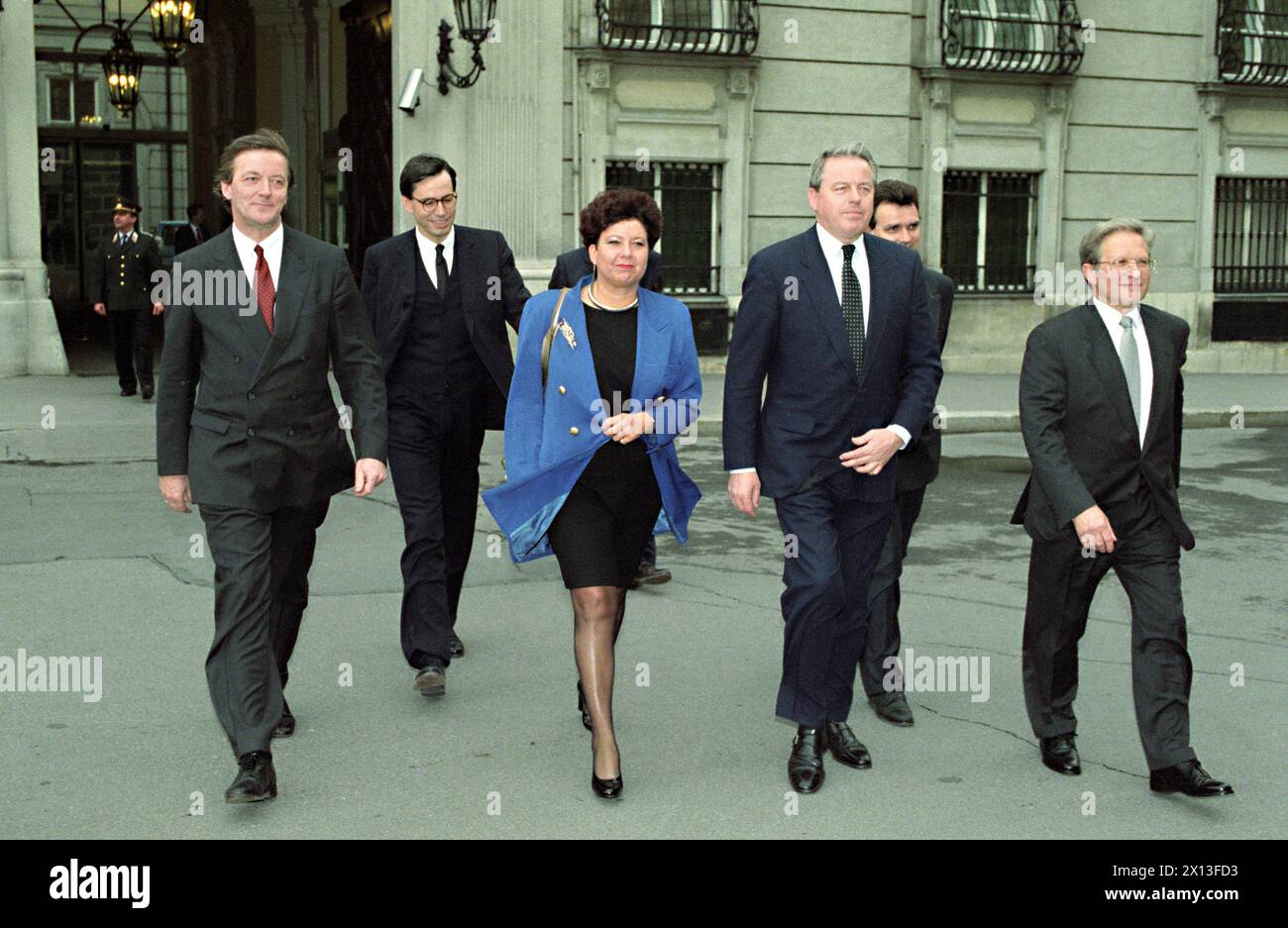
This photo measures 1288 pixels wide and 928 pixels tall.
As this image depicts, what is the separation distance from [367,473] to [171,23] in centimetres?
1585

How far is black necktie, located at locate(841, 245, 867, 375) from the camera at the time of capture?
5.20m

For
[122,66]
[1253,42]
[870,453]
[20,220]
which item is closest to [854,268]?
[870,453]

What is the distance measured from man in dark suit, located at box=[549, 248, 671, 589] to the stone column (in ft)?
31.4

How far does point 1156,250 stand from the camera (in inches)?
795

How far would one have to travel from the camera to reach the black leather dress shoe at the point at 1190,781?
4.85 m

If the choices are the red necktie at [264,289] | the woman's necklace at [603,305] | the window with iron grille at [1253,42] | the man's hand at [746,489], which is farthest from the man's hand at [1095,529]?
the window with iron grille at [1253,42]

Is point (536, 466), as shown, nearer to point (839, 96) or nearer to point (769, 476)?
point (769, 476)

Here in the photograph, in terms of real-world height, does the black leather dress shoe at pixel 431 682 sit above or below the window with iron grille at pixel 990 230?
below

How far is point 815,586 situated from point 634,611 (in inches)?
97.7

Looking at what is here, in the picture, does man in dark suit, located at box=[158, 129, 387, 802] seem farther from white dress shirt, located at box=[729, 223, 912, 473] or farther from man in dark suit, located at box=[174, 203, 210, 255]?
man in dark suit, located at box=[174, 203, 210, 255]

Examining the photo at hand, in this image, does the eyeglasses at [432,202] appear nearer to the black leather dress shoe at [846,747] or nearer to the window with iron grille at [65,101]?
the black leather dress shoe at [846,747]

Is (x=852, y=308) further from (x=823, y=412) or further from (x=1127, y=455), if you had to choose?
(x=1127, y=455)

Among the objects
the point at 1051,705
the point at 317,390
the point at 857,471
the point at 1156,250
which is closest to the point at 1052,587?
the point at 1051,705

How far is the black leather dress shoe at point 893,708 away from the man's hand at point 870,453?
1.11m
